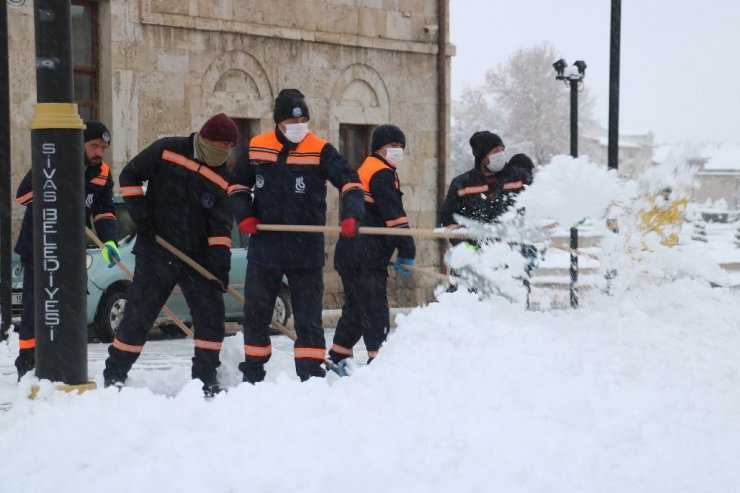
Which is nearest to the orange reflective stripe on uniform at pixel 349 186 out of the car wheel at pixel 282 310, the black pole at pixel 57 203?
the black pole at pixel 57 203

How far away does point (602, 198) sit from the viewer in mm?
6949

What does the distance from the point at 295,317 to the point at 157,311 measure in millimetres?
907

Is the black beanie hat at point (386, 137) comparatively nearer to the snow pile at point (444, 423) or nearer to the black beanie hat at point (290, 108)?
the black beanie hat at point (290, 108)

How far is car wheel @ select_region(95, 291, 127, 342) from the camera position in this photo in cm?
1252

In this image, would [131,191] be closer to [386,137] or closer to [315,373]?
[315,373]

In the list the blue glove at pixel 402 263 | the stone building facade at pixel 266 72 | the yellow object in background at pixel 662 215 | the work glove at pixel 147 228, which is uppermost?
the stone building facade at pixel 266 72

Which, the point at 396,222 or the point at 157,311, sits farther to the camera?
the point at 396,222

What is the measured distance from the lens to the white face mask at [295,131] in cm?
734

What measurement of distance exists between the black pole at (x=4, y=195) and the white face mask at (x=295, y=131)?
4.15m

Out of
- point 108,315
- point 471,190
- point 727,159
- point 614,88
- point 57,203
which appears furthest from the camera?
point 727,159

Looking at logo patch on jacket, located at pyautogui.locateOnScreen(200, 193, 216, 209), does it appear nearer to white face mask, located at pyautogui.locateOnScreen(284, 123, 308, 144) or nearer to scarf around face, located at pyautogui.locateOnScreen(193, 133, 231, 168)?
scarf around face, located at pyautogui.locateOnScreen(193, 133, 231, 168)

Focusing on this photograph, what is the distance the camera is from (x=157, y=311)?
303 inches

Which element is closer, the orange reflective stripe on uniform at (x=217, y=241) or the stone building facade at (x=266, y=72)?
the orange reflective stripe on uniform at (x=217, y=241)

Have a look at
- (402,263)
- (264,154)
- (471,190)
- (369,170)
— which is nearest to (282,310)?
(471,190)
